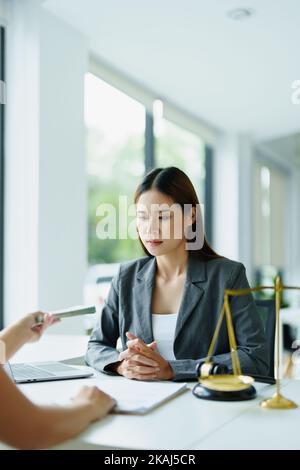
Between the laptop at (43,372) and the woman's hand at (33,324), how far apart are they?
0.18 metres

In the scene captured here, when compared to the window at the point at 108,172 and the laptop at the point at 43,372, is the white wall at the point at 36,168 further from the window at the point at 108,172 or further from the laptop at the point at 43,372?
the window at the point at 108,172

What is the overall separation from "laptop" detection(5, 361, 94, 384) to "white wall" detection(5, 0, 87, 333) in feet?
3.76

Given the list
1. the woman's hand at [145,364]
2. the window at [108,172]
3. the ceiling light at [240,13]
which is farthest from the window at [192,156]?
the window at [108,172]

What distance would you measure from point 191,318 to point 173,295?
0.13m

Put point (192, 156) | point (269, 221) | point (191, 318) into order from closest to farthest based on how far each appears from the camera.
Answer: point (191, 318)
point (192, 156)
point (269, 221)

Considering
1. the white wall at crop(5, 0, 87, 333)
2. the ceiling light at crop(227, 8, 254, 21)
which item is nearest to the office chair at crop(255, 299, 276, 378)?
the white wall at crop(5, 0, 87, 333)

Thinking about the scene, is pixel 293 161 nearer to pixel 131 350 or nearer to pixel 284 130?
pixel 284 130

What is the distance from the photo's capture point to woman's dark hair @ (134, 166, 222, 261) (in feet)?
6.45

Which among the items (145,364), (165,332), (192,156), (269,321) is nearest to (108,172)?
(192,156)

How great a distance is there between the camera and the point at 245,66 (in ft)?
14.1

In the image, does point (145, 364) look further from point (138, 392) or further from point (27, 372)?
point (27, 372)

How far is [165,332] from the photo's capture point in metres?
1.93

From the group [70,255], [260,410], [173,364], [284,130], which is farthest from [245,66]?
[260,410]

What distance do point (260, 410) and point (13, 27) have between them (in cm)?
249
